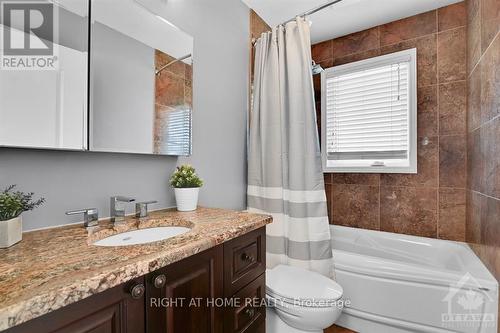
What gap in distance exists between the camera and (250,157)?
1.91 meters

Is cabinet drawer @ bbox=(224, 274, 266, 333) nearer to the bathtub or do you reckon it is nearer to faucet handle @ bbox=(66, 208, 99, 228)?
faucet handle @ bbox=(66, 208, 99, 228)

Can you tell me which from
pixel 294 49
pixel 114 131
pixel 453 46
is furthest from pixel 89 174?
pixel 453 46

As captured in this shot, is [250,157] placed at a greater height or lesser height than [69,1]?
lesser

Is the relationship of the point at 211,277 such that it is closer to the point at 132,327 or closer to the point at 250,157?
the point at 132,327

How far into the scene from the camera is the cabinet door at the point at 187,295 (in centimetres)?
67

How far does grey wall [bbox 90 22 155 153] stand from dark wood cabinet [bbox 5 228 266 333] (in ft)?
2.13

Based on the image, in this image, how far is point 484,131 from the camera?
4.81 feet

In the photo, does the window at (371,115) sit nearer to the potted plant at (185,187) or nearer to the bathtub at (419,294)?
the bathtub at (419,294)

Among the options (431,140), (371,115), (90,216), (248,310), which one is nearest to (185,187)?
(90,216)

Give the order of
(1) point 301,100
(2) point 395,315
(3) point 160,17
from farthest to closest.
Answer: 1. (1) point 301,100
2. (2) point 395,315
3. (3) point 160,17

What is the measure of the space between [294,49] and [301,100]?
391mm

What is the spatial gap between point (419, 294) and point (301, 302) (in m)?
0.77

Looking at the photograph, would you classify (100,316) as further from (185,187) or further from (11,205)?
(185,187)

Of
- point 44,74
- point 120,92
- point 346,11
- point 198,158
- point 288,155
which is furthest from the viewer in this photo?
point 346,11
